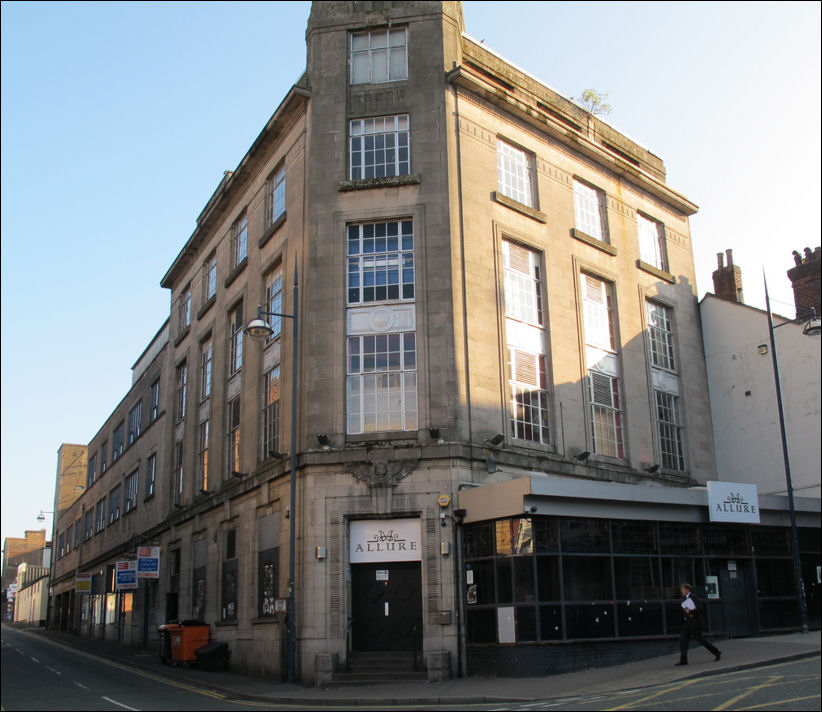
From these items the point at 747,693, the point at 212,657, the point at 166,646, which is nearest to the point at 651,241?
the point at 212,657

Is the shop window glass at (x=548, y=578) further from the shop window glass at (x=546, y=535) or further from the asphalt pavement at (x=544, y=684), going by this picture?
the asphalt pavement at (x=544, y=684)

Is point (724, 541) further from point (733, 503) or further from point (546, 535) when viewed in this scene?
point (546, 535)

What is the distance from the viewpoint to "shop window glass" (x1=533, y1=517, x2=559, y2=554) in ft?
64.4

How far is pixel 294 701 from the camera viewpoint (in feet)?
58.6

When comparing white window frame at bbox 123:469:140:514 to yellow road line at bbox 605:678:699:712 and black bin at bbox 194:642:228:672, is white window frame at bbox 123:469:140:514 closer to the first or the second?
black bin at bbox 194:642:228:672

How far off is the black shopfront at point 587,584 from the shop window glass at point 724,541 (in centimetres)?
3

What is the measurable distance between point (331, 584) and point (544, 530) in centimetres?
549

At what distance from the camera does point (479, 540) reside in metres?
20.7

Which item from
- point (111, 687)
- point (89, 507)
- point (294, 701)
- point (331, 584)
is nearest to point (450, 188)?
point (331, 584)

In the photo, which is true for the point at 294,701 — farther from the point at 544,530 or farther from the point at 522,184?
the point at 522,184

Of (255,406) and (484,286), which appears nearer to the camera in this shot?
(484,286)

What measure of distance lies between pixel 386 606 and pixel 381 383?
5.75m

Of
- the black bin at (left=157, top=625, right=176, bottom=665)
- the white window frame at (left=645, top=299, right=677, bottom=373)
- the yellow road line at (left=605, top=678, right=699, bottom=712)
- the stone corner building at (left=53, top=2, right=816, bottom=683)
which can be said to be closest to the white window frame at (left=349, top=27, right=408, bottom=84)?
the stone corner building at (left=53, top=2, right=816, bottom=683)

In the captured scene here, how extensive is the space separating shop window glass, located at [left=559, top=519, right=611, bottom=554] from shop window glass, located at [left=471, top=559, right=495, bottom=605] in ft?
6.03
